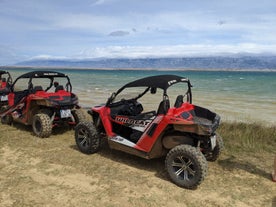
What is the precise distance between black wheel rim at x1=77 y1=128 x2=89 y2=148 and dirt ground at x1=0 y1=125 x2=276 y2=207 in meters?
0.24

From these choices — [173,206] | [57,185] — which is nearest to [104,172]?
[57,185]

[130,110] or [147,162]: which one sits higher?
[130,110]

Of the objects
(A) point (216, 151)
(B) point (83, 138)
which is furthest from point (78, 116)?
(A) point (216, 151)

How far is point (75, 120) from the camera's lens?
9781 mm

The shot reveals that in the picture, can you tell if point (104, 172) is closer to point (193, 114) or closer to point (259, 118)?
point (193, 114)

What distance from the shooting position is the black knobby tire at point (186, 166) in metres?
5.68

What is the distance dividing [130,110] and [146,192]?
92.5 inches

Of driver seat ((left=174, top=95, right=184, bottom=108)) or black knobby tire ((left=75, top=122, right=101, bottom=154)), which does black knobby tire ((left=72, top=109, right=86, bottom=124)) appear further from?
driver seat ((left=174, top=95, right=184, bottom=108))

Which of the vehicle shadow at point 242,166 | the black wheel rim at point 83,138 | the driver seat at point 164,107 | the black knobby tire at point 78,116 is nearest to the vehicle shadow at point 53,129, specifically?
the black knobby tire at point 78,116

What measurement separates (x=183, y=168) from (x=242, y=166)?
5.44 feet

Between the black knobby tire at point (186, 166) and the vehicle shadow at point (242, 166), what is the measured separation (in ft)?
4.15

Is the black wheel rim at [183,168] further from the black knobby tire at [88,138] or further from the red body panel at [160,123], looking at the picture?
the black knobby tire at [88,138]

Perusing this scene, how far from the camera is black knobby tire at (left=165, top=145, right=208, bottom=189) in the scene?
18.6 feet

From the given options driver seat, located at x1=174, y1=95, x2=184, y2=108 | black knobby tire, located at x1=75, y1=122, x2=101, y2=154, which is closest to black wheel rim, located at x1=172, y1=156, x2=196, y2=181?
driver seat, located at x1=174, y1=95, x2=184, y2=108
